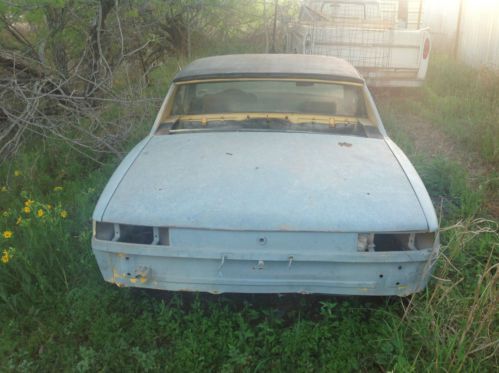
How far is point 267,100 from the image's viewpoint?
12.9 ft

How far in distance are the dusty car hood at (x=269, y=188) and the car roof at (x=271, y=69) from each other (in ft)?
1.93

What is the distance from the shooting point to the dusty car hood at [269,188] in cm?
245

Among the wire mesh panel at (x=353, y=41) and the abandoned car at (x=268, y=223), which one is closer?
the abandoned car at (x=268, y=223)

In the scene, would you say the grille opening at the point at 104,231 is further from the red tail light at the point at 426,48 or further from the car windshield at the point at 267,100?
the red tail light at the point at 426,48

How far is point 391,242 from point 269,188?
0.74m

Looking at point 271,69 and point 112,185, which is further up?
point 271,69

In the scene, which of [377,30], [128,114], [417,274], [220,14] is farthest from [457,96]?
[417,274]

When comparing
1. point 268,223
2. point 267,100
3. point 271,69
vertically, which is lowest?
point 268,223

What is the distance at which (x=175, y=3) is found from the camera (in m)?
7.90

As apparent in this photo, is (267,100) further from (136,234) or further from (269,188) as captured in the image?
(136,234)

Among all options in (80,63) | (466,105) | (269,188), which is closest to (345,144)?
(269,188)

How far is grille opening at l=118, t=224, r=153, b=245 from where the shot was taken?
8.47ft

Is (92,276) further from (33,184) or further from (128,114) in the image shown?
(128,114)

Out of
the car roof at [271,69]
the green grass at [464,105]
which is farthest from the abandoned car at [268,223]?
the green grass at [464,105]
